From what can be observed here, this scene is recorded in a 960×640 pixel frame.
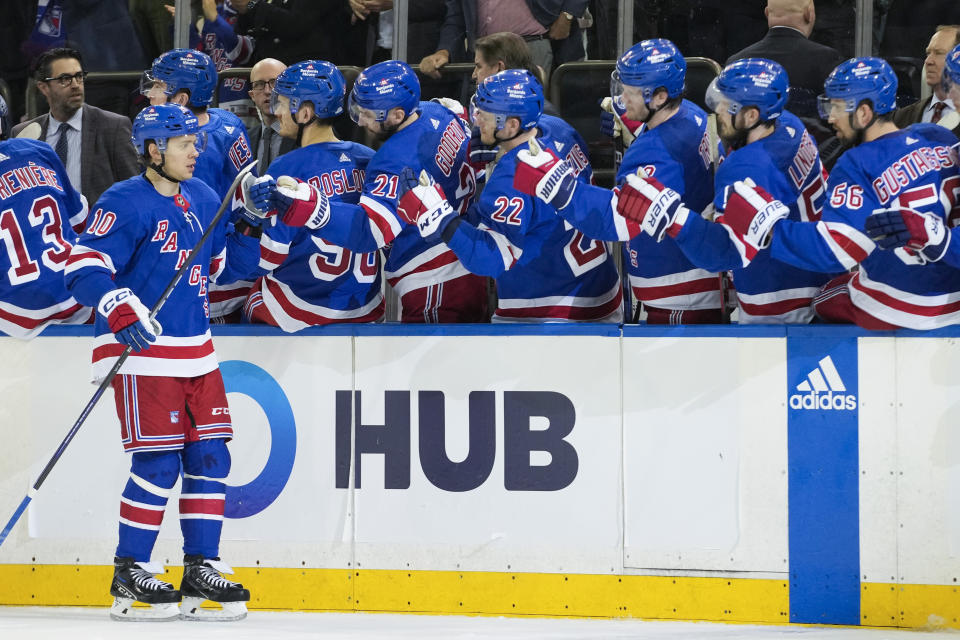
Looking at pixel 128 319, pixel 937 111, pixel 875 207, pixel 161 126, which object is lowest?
pixel 128 319

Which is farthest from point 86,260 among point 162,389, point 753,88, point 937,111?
point 937,111

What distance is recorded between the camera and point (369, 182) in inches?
183

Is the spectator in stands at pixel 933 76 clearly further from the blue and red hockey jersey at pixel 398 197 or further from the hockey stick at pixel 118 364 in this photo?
the hockey stick at pixel 118 364

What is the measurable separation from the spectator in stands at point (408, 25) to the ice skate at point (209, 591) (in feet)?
10.9

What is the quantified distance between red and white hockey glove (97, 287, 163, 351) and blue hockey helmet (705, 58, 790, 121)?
6.69 ft

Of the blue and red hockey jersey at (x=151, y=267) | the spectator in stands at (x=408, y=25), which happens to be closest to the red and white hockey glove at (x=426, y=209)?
the blue and red hockey jersey at (x=151, y=267)

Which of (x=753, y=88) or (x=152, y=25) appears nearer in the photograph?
(x=753, y=88)

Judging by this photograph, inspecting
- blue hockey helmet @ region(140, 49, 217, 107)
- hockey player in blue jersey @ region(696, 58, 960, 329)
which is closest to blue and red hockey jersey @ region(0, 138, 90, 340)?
blue hockey helmet @ region(140, 49, 217, 107)

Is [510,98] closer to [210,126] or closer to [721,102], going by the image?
[721,102]

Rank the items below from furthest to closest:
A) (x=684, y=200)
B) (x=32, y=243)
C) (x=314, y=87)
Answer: (x=32, y=243) < (x=314, y=87) < (x=684, y=200)

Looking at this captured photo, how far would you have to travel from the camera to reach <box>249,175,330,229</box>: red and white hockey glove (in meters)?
4.37

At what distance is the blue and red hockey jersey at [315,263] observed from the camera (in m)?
4.76

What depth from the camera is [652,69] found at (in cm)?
447

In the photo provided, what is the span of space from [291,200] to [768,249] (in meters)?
1.65
